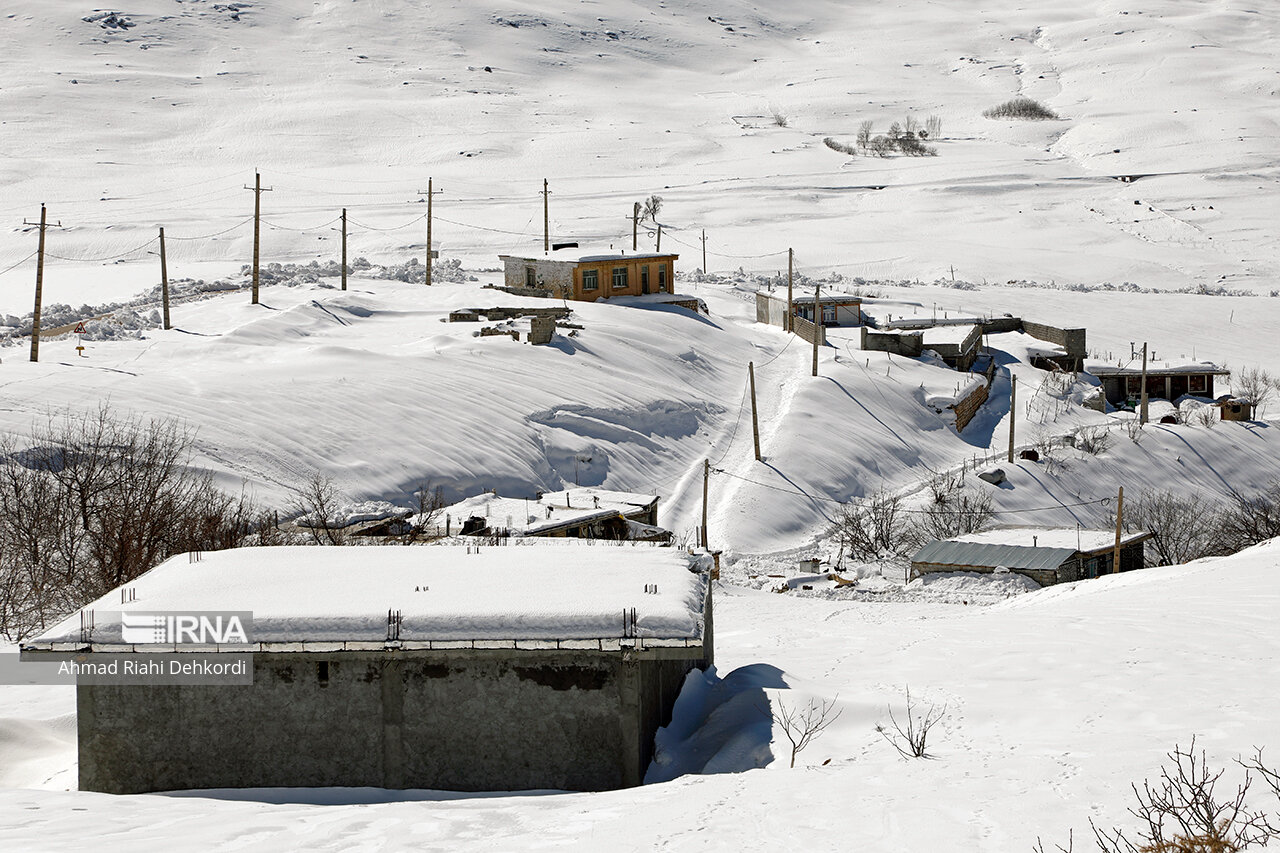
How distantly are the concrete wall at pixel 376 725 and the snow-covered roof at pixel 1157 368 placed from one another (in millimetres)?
45178

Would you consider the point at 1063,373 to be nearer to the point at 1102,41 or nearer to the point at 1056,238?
the point at 1056,238

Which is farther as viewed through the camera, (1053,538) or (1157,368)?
(1157,368)

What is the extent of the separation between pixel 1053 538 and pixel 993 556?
2.76 metres

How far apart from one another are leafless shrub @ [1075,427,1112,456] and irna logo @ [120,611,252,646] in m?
35.8

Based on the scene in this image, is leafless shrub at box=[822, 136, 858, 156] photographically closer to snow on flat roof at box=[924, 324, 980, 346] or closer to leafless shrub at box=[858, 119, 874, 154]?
leafless shrub at box=[858, 119, 874, 154]

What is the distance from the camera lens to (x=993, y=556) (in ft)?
104

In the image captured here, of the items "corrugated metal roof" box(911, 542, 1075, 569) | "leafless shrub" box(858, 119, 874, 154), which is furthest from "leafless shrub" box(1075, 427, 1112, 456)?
"leafless shrub" box(858, 119, 874, 154)

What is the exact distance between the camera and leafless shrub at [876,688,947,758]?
12492 millimetres

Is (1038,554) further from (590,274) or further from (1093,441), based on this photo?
(590,274)

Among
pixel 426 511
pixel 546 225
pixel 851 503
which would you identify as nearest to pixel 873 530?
pixel 851 503

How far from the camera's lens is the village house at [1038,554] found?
30922 mm

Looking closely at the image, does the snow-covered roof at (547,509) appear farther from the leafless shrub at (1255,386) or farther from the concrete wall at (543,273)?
the leafless shrub at (1255,386)

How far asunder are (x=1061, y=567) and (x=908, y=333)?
25.5m

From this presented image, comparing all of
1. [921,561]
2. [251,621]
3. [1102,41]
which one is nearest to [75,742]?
[251,621]
